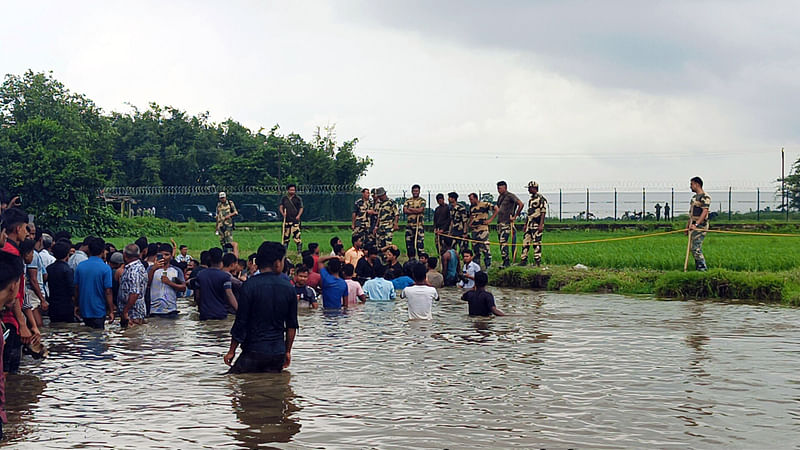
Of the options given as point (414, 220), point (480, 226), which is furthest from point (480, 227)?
point (414, 220)

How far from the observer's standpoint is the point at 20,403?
875 centimetres

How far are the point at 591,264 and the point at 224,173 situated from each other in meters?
44.3

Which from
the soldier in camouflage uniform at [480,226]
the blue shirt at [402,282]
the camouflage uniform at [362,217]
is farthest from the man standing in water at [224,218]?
the blue shirt at [402,282]

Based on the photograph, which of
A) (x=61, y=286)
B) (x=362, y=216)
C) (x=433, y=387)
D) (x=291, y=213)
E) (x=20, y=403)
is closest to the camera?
(x=20, y=403)

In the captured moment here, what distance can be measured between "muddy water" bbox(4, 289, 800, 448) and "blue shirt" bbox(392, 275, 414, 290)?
A: 4.75 meters

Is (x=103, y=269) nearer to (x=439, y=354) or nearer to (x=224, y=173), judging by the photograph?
(x=439, y=354)

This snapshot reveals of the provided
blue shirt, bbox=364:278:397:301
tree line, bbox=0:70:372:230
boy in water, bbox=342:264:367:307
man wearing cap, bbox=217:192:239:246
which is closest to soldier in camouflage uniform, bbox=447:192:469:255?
blue shirt, bbox=364:278:397:301

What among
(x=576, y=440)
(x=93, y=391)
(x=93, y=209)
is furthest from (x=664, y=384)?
(x=93, y=209)

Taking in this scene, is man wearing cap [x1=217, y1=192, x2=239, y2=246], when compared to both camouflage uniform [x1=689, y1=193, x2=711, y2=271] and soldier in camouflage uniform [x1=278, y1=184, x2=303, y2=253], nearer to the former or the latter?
soldier in camouflage uniform [x1=278, y1=184, x2=303, y2=253]

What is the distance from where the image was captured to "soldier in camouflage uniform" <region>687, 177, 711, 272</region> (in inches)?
744

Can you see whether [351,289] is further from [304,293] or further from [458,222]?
[458,222]

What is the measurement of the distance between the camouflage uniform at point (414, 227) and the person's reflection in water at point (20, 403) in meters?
15.8

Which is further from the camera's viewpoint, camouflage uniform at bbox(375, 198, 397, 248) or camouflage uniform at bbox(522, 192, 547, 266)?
camouflage uniform at bbox(375, 198, 397, 248)

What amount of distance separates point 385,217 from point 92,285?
12350 mm
